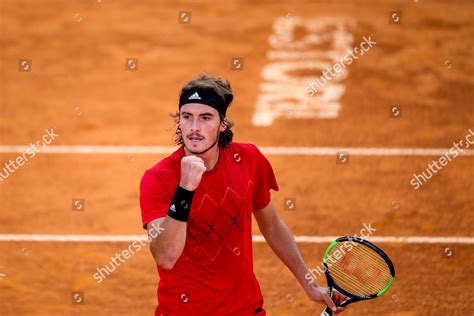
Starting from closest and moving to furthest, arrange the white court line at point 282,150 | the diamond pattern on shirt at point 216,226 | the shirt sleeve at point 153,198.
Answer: the shirt sleeve at point 153,198 < the diamond pattern on shirt at point 216,226 < the white court line at point 282,150

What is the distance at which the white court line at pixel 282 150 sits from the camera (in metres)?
13.3

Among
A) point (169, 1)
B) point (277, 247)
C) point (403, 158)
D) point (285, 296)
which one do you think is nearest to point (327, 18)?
point (169, 1)

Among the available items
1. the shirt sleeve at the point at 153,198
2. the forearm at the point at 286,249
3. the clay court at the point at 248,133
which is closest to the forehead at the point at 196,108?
the shirt sleeve at the point at 153,198

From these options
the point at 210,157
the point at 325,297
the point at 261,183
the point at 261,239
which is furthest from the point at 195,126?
the point at 261,239

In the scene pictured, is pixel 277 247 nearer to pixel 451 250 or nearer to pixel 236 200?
pixel 236 200

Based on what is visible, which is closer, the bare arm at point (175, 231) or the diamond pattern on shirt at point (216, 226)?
the bare arm at point (175, 231)

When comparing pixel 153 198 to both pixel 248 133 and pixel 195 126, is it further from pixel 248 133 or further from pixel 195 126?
pixel 248 133

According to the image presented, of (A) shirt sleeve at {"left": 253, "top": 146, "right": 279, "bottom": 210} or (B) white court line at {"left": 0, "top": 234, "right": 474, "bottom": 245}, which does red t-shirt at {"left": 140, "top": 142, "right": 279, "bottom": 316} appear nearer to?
(A) shirt sleeve at {"left": 253, "top": 146, "right": 279, "bottom": 210}

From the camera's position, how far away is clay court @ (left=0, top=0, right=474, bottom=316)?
419 inches

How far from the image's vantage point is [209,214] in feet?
22.4

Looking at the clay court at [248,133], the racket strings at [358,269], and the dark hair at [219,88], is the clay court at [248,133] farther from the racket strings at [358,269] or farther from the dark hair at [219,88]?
the dark hair at [219,88]

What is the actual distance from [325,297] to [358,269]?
16.9 inches

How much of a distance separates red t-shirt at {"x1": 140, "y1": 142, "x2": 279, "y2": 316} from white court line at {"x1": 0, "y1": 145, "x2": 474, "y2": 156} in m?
6.27

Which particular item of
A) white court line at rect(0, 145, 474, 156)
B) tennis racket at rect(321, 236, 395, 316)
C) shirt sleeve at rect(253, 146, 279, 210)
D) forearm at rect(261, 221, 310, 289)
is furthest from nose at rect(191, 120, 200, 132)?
white court line at rect(0, 145, 474, 156)
